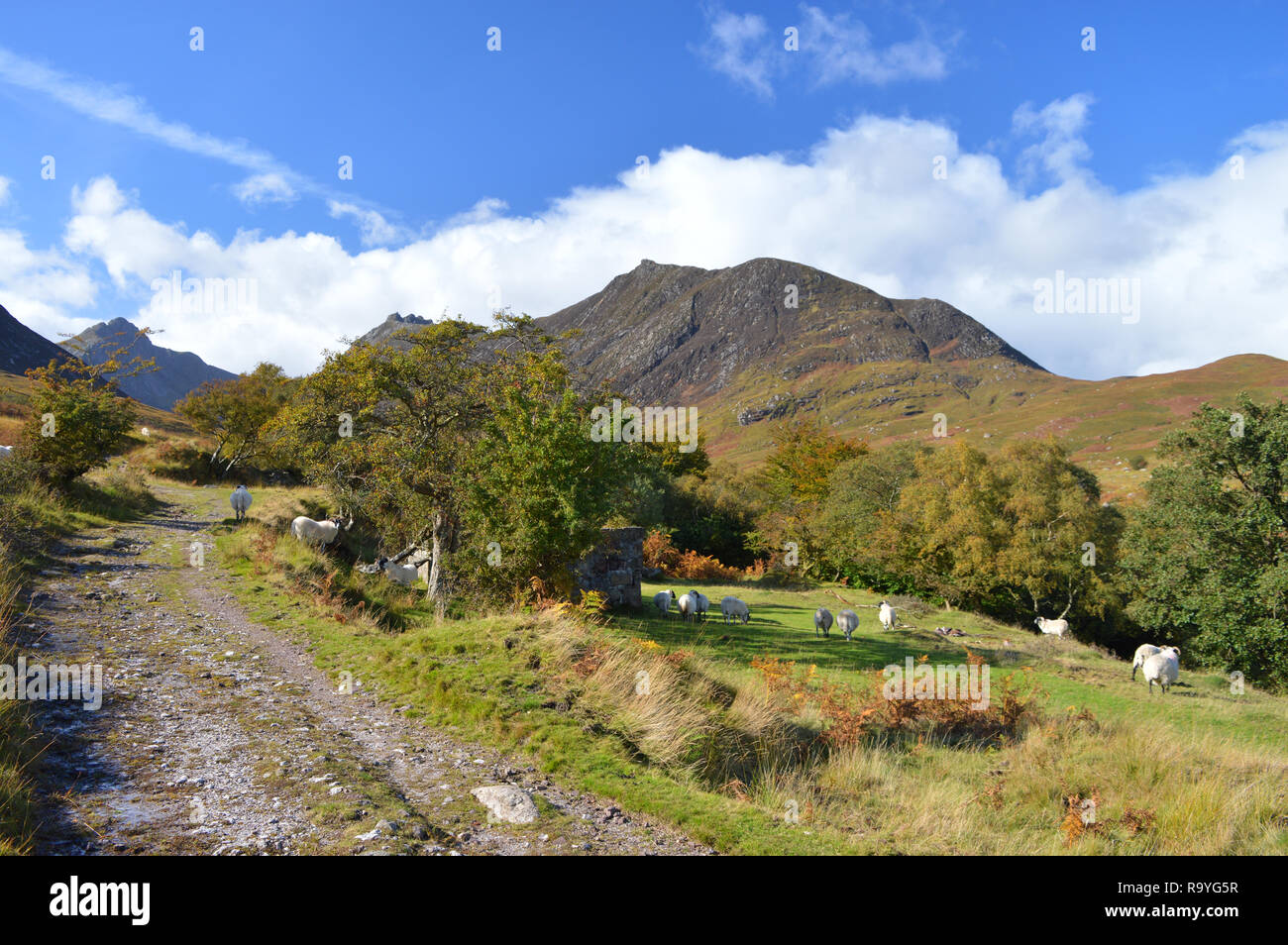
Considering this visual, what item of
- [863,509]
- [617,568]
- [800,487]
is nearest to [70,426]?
[617,568]

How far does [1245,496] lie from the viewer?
30.2 metres

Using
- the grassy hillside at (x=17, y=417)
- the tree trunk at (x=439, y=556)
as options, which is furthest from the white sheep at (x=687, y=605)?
the grassy hillside at (x=17, y=417)

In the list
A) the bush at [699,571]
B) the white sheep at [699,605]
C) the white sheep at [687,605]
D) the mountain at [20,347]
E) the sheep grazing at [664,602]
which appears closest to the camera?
the white sheep at [687,605]

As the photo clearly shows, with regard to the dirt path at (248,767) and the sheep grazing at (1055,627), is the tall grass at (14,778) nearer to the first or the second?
the dirt path at (248,767)

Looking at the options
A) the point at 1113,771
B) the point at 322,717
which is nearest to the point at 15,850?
the point at 322,717

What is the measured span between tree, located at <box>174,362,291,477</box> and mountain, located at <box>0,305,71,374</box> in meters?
111

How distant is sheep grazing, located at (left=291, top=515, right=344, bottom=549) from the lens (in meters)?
22.2

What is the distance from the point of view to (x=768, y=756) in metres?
10.5

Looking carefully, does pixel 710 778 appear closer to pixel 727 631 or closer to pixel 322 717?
pixel 322 717

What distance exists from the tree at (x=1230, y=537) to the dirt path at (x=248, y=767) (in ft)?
108

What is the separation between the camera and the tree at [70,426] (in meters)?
22.5

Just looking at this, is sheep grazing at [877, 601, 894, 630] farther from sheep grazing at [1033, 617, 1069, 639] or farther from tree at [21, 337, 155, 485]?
tree at [21, 337, 155, 485]

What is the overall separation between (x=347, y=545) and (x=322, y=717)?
660 inches
